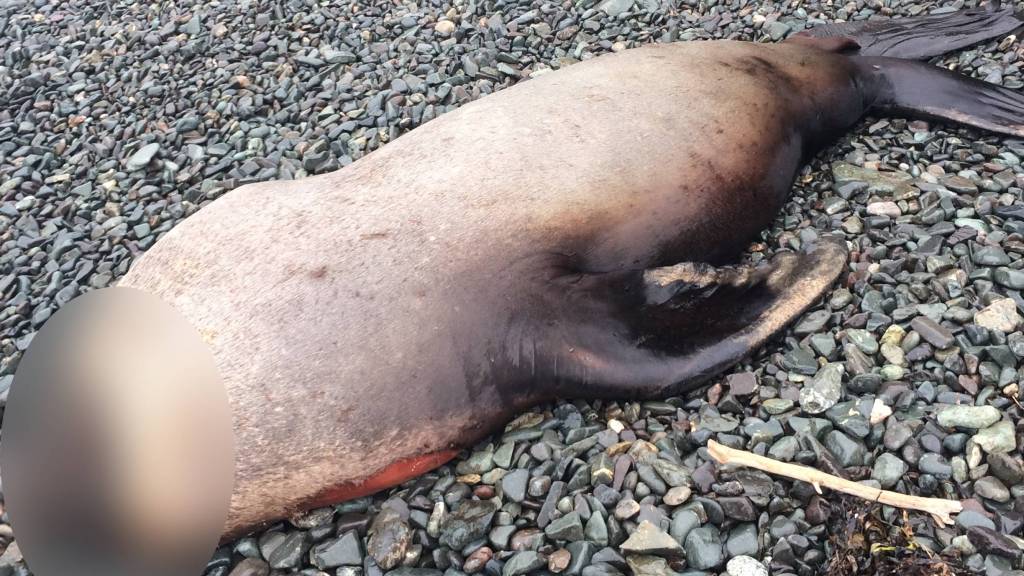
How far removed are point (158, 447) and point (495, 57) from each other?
3596 millimetres

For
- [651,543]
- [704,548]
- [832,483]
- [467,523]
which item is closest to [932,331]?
[832,483]

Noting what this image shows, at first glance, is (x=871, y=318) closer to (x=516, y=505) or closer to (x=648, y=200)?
(x=648, y=200)

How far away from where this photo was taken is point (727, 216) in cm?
321

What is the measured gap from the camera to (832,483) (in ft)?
7.66

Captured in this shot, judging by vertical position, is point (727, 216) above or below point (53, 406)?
below

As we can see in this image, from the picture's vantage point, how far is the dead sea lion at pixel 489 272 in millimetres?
2451

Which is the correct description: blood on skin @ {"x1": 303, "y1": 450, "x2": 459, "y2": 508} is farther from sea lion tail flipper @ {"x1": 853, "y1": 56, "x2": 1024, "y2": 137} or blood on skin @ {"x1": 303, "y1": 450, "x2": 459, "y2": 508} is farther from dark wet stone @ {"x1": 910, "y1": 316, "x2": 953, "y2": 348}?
sea lion tail flipper @ {"x1": 853, "y1": 56, "x2": 1024, "y2": 137}

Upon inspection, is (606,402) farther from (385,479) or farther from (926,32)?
(926,32)

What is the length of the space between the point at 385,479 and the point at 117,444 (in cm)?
95

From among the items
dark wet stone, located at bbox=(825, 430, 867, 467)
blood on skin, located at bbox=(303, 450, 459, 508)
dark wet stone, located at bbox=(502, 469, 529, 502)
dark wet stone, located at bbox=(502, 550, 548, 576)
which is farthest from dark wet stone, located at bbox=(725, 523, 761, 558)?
blood on skin, located at bbox=(303, 450, 459, 508)

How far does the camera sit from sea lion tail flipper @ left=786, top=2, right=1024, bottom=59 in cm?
418

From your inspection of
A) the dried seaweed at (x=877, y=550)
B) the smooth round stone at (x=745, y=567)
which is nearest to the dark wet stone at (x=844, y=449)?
the dried seaweed at (x=877, y=550)

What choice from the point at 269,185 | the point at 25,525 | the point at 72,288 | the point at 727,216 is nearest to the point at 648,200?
the point at 727,216

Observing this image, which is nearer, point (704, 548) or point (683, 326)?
point (704, 548)
